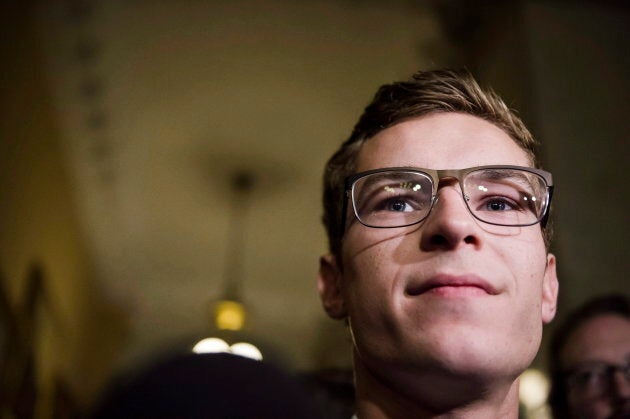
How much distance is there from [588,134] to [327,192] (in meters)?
2.49

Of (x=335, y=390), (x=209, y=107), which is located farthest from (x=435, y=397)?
(x=209, y=107)

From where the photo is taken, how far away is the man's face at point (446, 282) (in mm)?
1018

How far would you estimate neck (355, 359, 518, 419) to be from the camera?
3.38 feet

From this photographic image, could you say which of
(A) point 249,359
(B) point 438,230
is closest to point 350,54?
(B) point 438,230

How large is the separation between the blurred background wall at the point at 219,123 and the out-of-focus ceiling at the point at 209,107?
2 centimetres

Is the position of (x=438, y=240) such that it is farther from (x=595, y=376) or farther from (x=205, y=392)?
(x=595, y=376)

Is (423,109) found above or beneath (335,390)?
above

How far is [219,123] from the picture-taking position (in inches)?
205

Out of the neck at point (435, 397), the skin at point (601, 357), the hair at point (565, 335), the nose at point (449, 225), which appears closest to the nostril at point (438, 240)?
the nose at point (449, 225)

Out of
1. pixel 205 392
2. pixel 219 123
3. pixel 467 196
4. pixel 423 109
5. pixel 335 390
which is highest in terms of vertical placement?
pixel 219 123

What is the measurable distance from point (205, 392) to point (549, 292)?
102 centimetres

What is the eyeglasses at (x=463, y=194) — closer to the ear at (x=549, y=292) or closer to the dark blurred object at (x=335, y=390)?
the ear at (x=549, y=292)

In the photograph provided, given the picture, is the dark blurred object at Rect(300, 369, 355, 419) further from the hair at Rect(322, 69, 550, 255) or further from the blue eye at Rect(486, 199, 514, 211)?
the blue eye at Rect(486, 199, 514, 211)

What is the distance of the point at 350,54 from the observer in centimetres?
460
